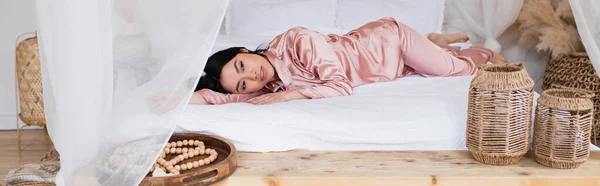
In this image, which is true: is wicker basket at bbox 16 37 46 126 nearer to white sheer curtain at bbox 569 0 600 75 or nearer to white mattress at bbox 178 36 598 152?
white mattress at bbox 178 36 598 152

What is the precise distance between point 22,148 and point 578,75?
2955mm

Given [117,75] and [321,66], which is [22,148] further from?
[117,75]

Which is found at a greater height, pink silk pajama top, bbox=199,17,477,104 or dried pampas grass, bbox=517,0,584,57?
dried pampas grass, bbox=517,0,584,57

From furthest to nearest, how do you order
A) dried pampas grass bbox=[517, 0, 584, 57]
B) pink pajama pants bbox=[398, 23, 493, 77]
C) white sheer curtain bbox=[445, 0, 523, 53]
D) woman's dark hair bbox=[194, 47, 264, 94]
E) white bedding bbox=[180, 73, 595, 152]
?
1. white sheer curtain bbox=[445, 0, 523, 53]
2. dried pampas grass bbox=[517, 0, 584, 57]
3. pink pajama pants bbox=[398, 23, 493, 77]
4. woman's dark hair bbox=[194, 47, 264, 94]
5. white bedding bbox=[180, 73, 595, 152]

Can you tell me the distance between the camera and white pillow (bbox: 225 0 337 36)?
12.0 feet

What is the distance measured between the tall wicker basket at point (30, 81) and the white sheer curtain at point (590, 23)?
2.65m

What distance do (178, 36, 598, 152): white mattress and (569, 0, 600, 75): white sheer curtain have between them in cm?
44

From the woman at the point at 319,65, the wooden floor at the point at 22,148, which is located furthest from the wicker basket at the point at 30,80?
the woman at the point at 319,65

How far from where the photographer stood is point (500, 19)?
3.44 metres

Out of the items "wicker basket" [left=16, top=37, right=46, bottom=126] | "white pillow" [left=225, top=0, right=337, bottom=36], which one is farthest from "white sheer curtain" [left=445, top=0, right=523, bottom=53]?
"wicker basket" [left=16, top=37, right=46, bottom=126]

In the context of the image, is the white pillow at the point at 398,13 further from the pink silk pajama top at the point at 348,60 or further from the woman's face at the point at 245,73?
the woman's face at the point at 245,73

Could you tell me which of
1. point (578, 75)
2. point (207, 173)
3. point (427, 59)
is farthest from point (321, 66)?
point (578, 75)

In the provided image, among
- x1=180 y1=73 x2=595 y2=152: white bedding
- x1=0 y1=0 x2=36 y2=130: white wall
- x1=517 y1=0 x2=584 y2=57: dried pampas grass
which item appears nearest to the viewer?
x1=180 y1=73 x2=595 y2=152: white bedding

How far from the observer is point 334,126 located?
2.11 metres
